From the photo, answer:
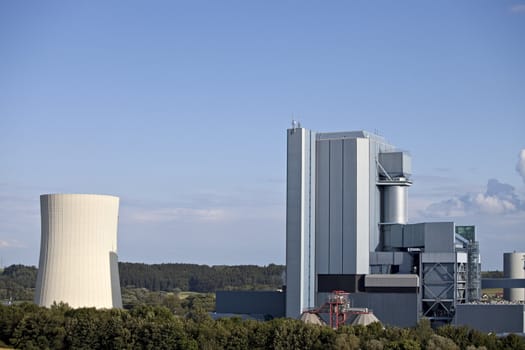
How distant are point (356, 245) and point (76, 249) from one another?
18097 millimetres

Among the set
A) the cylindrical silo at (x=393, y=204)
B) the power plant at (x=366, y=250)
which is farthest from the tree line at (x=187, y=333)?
the cylindrical silo at (x=393, y=204)

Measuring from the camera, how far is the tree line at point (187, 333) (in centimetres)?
4947

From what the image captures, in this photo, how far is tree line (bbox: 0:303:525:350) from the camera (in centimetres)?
4947

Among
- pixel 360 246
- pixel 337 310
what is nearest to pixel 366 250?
pixel 360 246

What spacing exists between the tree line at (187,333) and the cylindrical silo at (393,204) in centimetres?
883

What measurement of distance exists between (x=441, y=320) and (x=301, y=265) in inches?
373

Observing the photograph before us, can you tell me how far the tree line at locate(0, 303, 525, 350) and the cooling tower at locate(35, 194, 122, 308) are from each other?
1.01 metres

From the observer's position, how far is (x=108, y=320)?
54.8 m

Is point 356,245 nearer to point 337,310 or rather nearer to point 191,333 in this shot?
point 337,310

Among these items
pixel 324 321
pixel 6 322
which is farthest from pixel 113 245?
pixel 324 321

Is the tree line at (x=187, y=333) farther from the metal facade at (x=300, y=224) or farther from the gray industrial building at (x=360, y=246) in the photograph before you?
the metal facade at (x=300, y=224)

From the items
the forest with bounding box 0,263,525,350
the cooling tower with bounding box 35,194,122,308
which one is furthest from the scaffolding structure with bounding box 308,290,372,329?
the cooling tower with bounding box 35,194,122,308

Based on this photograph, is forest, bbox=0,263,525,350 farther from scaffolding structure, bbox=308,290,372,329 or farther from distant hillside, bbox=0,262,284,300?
distant hillside, bbox=0,262,284,300

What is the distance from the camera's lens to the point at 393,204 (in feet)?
210
